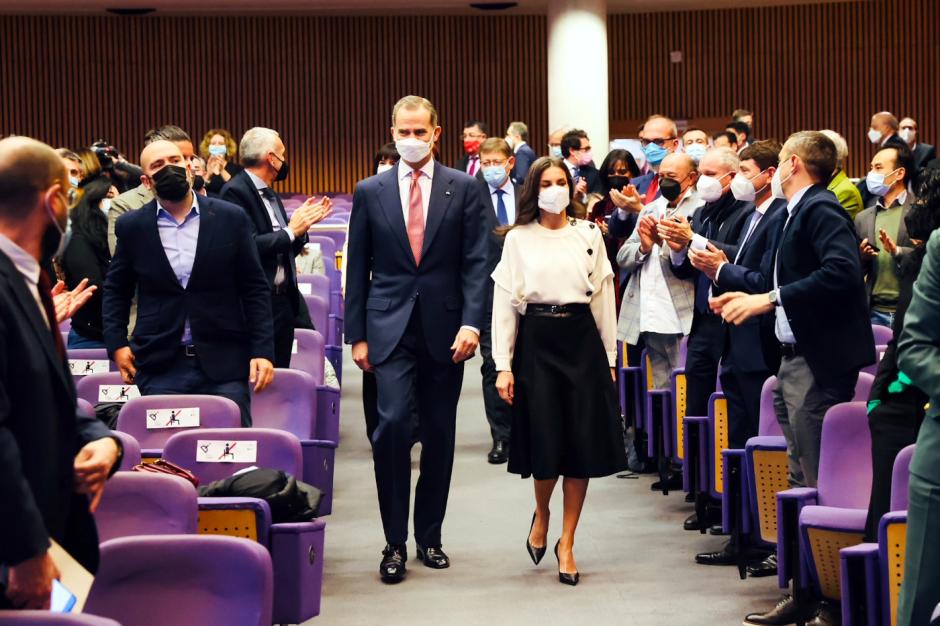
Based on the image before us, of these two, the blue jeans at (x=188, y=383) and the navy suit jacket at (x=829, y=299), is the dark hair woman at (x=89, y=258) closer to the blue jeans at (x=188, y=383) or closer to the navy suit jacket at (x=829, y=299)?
the blue jeans at (x=188, y=383)

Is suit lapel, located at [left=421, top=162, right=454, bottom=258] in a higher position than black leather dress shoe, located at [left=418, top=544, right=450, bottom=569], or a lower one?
higher

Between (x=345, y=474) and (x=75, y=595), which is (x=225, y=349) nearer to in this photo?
(x=345, y=474)

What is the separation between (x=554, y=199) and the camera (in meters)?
4.91

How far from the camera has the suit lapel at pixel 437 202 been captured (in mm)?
5020

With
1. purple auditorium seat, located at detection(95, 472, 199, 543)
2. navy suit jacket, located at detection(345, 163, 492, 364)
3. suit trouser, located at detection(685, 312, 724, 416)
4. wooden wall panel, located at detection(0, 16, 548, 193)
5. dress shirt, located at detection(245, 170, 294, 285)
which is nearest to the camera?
purple auditorium seat, located at detection(95, 472, 199, 543)

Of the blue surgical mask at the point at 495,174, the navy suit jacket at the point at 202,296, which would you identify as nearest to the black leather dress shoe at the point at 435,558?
the navy suit jacket at the point at 202,296

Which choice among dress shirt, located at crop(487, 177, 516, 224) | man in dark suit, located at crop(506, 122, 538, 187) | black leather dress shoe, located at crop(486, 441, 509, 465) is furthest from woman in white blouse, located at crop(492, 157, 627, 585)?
man in dark suit, located at crop(506, 122, 538, 187)

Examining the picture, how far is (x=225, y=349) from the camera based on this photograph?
192 inches

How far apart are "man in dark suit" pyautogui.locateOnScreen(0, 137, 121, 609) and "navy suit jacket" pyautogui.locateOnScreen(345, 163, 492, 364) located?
8.32ft

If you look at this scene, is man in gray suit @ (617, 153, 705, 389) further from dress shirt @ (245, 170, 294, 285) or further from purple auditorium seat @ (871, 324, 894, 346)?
dress shirt @ (245, 170, 294, 285)

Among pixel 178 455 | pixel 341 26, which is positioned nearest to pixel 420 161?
pixel 178 455

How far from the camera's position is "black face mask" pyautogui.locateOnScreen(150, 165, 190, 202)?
4.78 metres

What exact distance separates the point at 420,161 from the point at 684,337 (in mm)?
1949

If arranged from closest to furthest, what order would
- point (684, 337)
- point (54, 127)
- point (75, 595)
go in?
point (75, 595) < point (684, 337) < point (54, 127)
